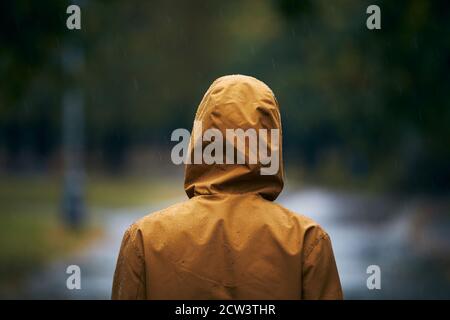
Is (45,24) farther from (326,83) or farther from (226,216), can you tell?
(326,83)

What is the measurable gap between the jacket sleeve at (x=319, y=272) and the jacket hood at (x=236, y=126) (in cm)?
32

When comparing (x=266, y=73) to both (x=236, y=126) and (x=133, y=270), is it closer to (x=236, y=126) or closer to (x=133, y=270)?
(x=236, y=126)

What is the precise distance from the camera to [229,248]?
145 inches

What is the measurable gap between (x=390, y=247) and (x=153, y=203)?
17024mm

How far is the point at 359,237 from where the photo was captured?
2323 centimetres

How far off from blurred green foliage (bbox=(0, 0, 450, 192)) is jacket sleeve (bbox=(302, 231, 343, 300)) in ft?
26.6

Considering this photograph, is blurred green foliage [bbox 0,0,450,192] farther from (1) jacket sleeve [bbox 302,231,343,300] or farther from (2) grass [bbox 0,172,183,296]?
(1) jacket sleeve [bbox 302,231,343,300]

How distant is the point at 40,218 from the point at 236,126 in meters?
26.2

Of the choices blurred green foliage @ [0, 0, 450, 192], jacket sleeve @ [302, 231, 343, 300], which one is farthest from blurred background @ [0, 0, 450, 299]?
jacket sleeve @ [302, 231, 343, 300]

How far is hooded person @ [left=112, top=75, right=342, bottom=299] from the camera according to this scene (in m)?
3.66

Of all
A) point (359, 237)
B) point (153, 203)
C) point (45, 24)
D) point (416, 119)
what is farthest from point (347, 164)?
point (45, 24)

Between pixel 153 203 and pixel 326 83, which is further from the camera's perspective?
pixel 153 203
